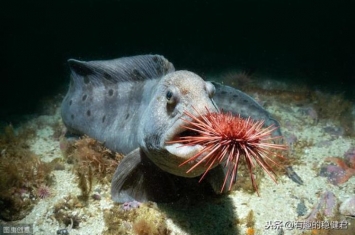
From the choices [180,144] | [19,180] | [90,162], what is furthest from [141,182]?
[19,180]

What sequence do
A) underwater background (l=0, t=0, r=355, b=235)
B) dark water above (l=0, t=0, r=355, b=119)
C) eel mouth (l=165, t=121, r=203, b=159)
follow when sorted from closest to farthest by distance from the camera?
1. eel mouth (l=165, t=121, r=203, b=159)
2. underwater background (l=0, t=0, r=355, b=235)
3. dark water above (l=0, t=0, r=355, b=119)

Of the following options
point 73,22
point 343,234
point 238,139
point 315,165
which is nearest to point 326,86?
point 315,165

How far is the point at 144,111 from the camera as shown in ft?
14.7

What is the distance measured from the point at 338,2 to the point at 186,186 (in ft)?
47.4

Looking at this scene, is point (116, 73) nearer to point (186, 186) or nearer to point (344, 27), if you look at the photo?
point (186, 186)

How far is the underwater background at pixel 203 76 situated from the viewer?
406cm

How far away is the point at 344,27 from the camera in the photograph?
13.5 metres

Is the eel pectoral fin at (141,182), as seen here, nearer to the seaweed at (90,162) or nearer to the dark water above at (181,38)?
the seaweed at (90,162)

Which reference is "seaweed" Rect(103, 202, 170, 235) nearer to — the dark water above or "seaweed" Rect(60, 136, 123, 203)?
"seaweed" Rect(60, 136, 123, 203)

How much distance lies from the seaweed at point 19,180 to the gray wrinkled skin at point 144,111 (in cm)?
112

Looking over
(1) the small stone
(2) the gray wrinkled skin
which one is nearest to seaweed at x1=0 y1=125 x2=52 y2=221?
(2) the gray wrinkled skin

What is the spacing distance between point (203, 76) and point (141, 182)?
303 inches

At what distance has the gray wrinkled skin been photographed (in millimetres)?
3424

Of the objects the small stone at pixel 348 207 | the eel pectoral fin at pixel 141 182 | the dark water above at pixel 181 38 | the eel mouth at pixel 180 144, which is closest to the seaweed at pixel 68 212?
the eel pectoral fin at pixel 141 182
